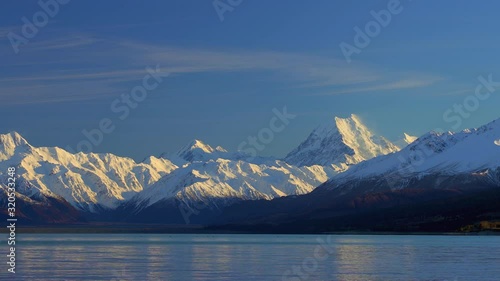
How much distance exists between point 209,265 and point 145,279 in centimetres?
2825

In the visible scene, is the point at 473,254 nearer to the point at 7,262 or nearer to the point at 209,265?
the point at 209,265

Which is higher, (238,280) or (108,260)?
(108,260)

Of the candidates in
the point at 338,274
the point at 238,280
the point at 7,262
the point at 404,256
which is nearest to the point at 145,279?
the point at 238,280

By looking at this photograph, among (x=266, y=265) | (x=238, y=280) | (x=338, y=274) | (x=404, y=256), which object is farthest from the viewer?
(x=404, y=256)

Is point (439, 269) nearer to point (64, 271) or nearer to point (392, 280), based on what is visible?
point (392, 280)

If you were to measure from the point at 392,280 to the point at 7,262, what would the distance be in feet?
203

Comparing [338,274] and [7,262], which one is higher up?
[7,262]

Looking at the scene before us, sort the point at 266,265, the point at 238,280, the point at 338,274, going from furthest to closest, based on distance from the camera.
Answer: the point at 266,265 < the point at 338,274 < the point at 238,280

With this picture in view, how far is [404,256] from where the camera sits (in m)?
170

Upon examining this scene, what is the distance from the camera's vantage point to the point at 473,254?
573 ft

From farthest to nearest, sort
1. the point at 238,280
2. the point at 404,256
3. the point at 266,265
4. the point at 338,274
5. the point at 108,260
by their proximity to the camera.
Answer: the point at 404,256, the point at 108,260, the point at 266,265, the point at 338,274, the point at 238,280

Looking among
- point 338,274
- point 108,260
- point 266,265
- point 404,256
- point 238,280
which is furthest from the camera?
point 404,256

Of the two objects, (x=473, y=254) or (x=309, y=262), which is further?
(x=473, y=254)

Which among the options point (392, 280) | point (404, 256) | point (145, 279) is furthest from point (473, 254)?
point (145, 279)
